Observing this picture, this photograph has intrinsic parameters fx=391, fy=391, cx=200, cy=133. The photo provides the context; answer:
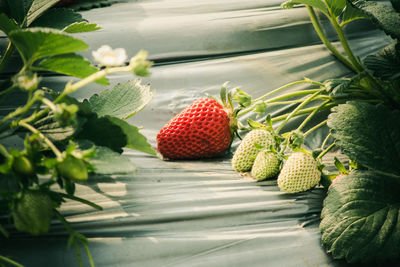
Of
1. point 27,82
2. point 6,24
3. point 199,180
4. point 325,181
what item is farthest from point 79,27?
point 325,181

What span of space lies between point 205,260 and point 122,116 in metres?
0.23

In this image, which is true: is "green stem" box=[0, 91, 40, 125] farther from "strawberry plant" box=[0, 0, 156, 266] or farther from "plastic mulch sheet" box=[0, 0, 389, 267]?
"plastic mulch sheet" box=[0, 0, 389, 267]

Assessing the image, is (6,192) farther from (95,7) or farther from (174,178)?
(95,7)

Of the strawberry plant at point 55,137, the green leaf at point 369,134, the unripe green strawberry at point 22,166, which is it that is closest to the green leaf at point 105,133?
the strawberry plant at point 55,137

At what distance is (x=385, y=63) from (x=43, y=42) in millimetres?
637

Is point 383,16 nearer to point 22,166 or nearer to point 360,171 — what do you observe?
point 360,171

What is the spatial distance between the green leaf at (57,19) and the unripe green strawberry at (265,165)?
1.29ft

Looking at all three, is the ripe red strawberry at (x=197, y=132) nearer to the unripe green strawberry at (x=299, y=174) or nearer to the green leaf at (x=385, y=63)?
the unripe green strawberry at (x=299, y=174)

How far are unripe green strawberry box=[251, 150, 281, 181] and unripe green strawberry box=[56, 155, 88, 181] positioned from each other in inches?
12.7

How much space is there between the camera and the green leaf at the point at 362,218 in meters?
0.49

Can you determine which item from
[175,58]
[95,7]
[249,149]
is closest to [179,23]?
[175,58]

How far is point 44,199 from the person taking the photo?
0.39m

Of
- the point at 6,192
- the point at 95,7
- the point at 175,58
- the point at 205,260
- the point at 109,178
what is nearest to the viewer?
the point at 6,192

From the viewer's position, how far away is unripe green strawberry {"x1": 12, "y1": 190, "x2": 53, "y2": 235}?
0.37m
